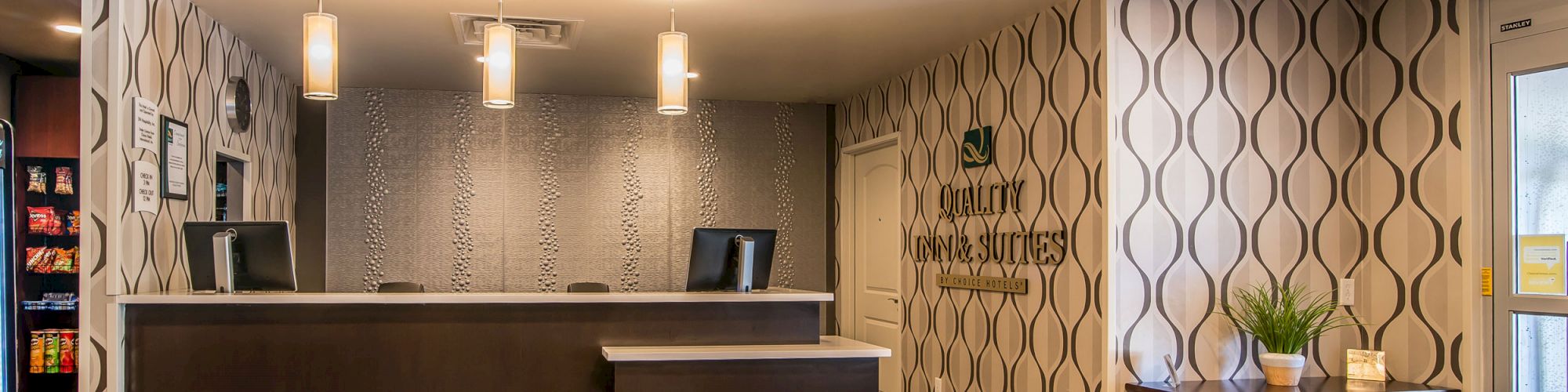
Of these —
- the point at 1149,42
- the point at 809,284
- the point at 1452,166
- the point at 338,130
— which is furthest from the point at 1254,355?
the point at 338,130

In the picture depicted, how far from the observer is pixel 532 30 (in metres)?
4.77

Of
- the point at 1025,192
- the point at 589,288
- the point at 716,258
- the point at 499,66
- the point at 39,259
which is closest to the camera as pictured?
the point at 499,66

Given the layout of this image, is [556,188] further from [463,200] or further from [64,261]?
[64,261]

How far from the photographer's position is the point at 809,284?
7.38m

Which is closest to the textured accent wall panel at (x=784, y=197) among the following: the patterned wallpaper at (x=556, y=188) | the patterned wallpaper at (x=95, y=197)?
the patterned wallpaper at (x=556, y=188)

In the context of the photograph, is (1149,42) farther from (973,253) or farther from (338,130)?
(338,130)

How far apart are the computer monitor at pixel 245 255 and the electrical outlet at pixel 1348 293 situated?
3.92 meters

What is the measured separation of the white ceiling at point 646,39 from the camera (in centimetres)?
437

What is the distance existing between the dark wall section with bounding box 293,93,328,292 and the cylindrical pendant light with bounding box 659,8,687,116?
153 inches

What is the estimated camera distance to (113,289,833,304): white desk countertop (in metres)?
3.84

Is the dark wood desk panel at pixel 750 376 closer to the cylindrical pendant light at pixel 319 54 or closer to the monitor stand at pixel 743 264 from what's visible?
the monitor stand at pixel 743 264

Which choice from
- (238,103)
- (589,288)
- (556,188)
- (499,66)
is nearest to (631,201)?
(556,188)

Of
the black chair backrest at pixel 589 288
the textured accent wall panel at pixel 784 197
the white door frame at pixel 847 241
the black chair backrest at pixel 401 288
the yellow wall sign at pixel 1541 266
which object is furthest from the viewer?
the textured accent wall panel at pixel 784 197

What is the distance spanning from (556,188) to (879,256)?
6.80 ft
